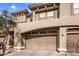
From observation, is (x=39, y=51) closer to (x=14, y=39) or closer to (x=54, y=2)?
(x=14, y=39)

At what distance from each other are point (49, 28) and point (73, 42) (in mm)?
973

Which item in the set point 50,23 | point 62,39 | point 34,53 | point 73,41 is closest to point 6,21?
point 34,53

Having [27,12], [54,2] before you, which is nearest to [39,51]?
[27,12]

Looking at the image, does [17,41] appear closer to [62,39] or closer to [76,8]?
[62,39]

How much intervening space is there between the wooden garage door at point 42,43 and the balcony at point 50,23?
0.40 metres

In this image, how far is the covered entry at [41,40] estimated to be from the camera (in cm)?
518

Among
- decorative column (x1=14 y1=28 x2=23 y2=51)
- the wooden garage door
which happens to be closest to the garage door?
the wooden garage door

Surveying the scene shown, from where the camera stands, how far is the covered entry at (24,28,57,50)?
5.18 m

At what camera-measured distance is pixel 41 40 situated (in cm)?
532

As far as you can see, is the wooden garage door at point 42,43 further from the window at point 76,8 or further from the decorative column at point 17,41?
the window at point 76,8

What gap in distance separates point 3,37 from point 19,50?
0.68 metres

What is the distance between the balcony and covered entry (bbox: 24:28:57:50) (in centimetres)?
25

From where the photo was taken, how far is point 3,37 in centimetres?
483

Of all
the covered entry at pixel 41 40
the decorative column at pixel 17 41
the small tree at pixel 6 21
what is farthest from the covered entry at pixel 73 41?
the small tree at pixel 6 21
